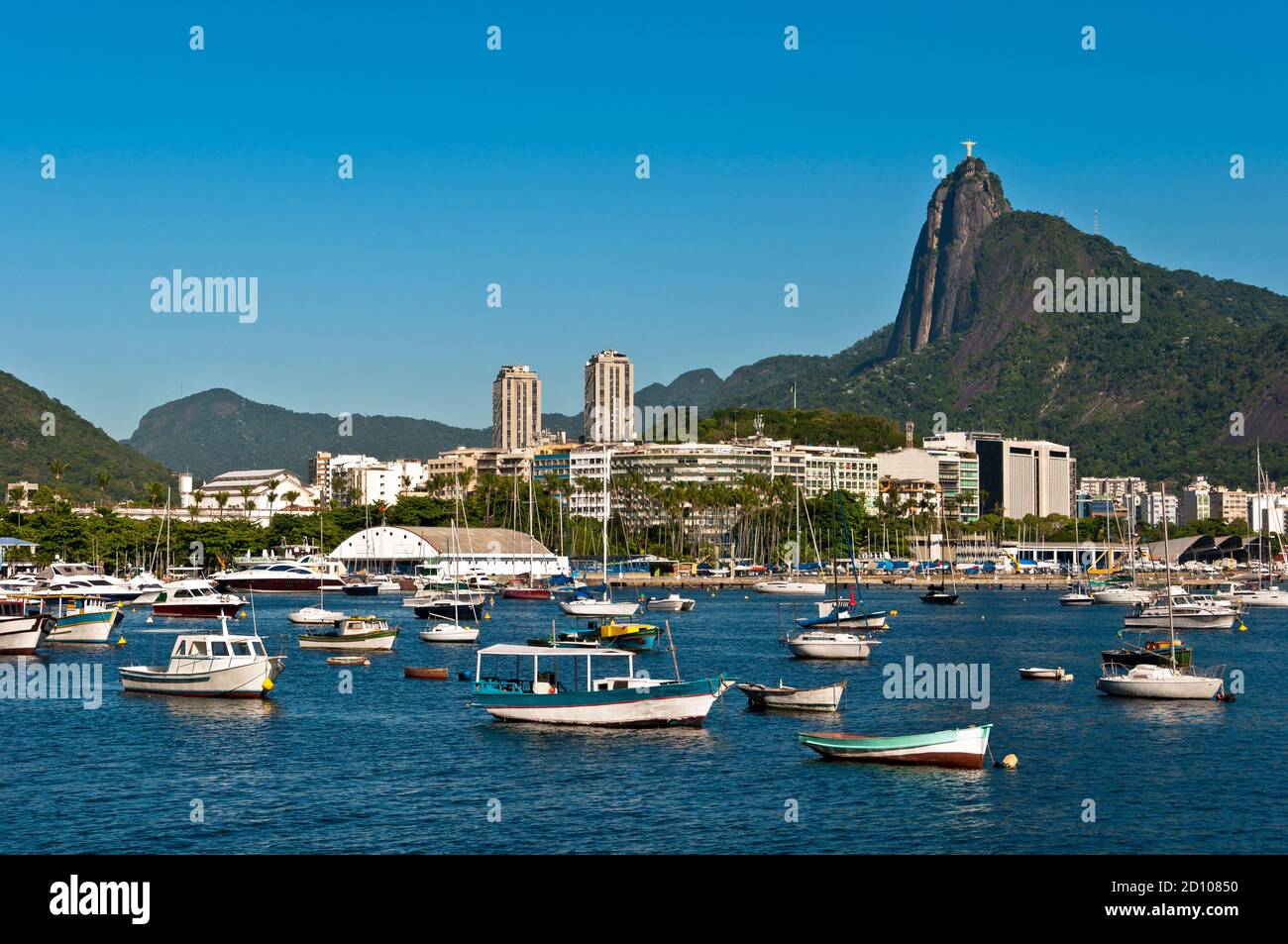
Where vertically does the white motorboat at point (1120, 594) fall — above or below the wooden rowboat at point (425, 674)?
below

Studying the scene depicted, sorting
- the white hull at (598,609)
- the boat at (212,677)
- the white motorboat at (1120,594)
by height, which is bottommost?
the white motorboat at (1120,594)

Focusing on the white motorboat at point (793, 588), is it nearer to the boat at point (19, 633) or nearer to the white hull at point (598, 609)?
the white hull at point (598, 609)

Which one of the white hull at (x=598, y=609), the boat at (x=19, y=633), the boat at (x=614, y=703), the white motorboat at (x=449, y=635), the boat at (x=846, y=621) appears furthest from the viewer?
the white hull at (x=598, y=609)

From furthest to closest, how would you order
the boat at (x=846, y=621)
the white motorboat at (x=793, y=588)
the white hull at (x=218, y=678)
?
1. the white motorboat at (x=793, y=588)
2. the boat at (x=846, y=621)
3. the white hull at (x=218, y=678)

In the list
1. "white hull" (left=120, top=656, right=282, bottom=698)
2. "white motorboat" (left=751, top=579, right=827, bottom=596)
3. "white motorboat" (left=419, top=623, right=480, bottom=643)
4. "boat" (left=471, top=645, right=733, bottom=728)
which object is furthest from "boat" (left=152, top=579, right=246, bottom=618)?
"white motorboat" (left=751, top=579, right=827, bottom=596)

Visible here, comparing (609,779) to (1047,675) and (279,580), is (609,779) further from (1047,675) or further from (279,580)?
(279,580)

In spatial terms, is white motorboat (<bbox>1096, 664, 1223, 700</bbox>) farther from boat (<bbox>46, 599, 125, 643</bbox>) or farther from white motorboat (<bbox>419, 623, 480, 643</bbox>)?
boat (<bbox>46, 599, 125, 643</bbox>)

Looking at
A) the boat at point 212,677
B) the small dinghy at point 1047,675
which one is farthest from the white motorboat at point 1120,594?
the boat at point 212,677
